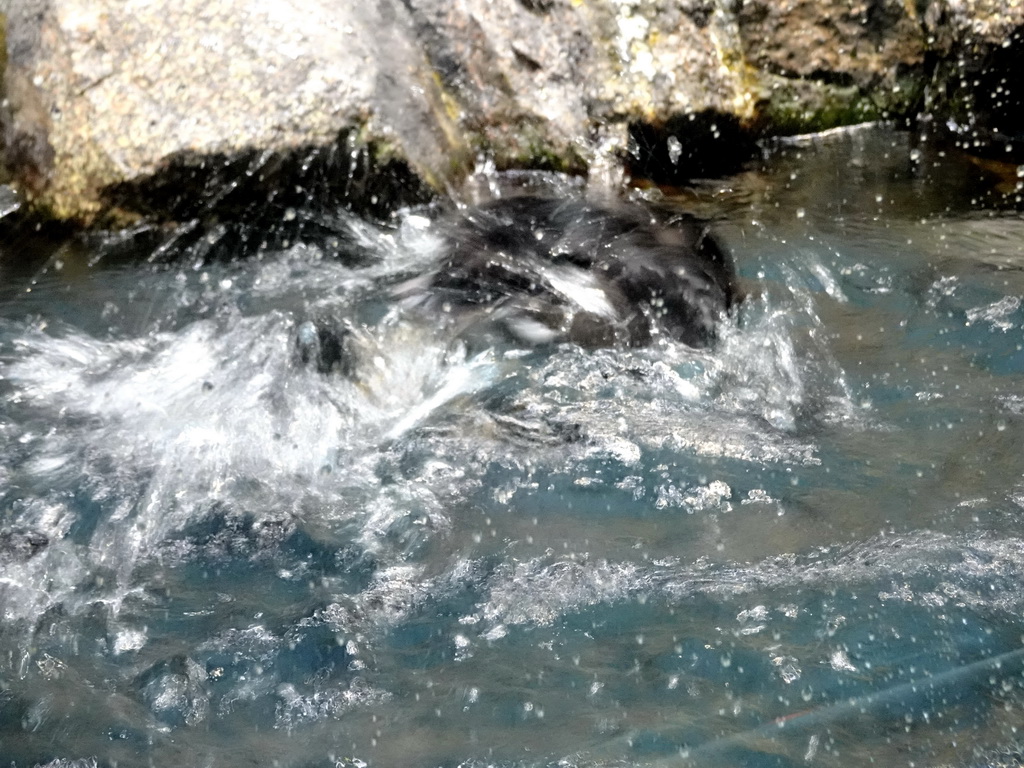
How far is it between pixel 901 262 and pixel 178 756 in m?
3.49

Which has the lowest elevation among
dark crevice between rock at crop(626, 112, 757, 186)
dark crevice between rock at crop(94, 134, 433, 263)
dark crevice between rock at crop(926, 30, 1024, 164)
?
dark crevice between rock at crop(926, 30, 1024, 164)

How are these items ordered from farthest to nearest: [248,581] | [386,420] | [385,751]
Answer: [386,420]
[248,581]
[385,751]

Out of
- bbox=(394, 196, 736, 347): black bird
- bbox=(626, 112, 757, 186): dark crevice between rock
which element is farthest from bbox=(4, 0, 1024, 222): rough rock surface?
Result: bbox=(394, 196, 736, 347): black bird

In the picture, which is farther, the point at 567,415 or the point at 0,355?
the point at 0,355

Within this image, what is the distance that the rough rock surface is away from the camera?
4.77 metres

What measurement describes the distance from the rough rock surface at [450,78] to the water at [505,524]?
1.89 ft

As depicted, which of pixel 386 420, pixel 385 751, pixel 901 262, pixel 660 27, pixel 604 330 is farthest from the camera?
pixel 660 27

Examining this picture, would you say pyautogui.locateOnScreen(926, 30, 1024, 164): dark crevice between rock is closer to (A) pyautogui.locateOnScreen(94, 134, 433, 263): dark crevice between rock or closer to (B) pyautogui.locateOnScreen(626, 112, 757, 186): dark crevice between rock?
(B) pyautogui.locateOnScreen(626, 112, 757, 186): dark crevice between rock

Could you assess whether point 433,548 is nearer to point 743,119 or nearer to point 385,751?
point 385,751

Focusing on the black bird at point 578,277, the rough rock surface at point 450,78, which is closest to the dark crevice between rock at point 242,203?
the rough rock surface at point 450,78

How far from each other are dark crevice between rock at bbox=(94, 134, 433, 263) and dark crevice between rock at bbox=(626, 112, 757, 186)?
4.86 ft

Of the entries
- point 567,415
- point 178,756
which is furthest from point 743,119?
point 178,756

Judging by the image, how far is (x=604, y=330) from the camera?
4070mm

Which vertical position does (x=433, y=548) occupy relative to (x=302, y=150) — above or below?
below
